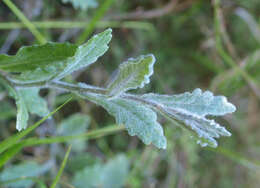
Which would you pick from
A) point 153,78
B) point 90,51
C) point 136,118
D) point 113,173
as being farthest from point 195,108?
point 153,78

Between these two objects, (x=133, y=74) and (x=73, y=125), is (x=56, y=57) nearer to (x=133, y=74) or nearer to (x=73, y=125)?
(x=133, y=74)

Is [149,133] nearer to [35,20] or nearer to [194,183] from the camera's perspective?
[35,20]

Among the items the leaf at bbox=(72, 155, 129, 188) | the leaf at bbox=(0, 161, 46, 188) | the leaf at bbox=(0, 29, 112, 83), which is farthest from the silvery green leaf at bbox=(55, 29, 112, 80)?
the leaf at bbox=(72, 155, 129, 188)

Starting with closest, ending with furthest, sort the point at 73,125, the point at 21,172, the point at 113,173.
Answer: the point at 21,172, the point at 73,125, the point at 113,173

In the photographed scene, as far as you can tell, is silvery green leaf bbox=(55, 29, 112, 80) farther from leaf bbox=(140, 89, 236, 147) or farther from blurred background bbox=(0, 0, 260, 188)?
blurred background bbox=(0, 0, 260, 188)

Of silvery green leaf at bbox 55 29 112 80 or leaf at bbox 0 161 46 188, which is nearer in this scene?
silvery green leaf at bbox 55 29 112 80

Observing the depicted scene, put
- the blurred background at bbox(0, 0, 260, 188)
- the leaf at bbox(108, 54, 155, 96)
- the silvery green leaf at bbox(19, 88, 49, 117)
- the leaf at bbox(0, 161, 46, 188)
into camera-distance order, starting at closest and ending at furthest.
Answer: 1. the leaf at bbox(108, 54, 155, 96)
2. the silvery green leaf at bbox(19, 88, 49, 117)
3. the leaf at bbox(0, 161, 46, 188)
4. the blurred background at bbox(0, 0, 260, 188)
